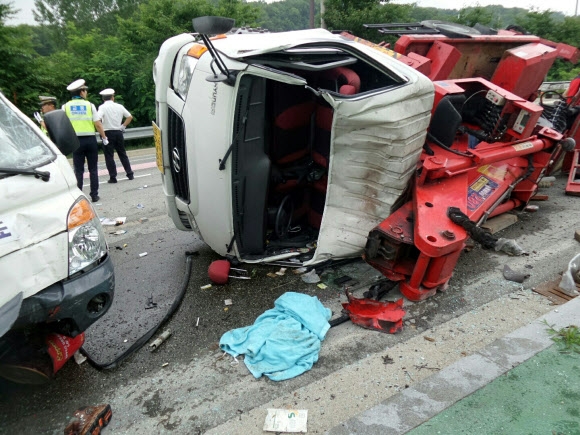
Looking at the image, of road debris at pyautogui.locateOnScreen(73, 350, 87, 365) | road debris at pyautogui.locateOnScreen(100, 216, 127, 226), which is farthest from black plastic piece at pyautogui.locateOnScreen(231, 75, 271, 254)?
road debris at pyautogui.locateOnScreen(100, 216, 127, 226)

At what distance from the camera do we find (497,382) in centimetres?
232

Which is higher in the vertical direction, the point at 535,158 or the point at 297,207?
the point at 535,158

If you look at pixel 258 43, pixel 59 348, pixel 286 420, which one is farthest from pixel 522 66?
pixel 59 348

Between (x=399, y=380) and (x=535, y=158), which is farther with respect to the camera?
(x=535, y=158)

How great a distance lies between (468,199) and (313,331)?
1.93m

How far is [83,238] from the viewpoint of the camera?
7.29ft

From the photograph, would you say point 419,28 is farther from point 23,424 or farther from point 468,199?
point 23,424

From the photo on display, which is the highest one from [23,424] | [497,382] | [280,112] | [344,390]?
[280,112]

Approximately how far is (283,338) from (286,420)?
1.95 ft

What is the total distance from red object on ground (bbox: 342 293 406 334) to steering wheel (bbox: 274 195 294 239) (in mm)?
1022

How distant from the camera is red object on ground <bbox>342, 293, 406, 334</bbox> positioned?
9.46 ft

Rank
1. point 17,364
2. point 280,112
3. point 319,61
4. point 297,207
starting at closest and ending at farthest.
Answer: point 17,364 < point 319,61 < point 280,112 < point 297,207

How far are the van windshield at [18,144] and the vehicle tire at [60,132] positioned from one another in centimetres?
23

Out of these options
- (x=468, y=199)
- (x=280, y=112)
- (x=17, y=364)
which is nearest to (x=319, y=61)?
(x=280, y=112)
